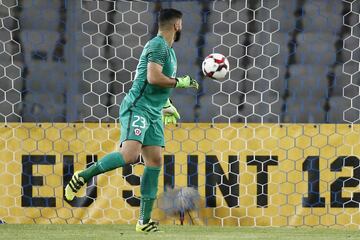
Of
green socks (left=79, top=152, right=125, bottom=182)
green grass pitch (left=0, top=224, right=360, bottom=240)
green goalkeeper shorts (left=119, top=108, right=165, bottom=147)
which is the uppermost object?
green goalkeeper shorts (left=119, top=108, right=165, bottom=147)

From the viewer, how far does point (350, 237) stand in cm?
587

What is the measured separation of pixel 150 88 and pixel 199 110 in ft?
3.44

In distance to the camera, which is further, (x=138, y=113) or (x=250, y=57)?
(x=250, y=57)

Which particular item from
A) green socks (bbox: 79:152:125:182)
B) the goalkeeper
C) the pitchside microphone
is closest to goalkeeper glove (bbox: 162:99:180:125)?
the goalkeeper

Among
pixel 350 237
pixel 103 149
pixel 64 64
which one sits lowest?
pixel 350 237

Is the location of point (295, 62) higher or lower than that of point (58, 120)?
higher

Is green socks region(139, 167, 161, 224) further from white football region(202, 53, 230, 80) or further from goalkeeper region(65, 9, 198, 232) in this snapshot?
white football region(202, 53, 230, 80)

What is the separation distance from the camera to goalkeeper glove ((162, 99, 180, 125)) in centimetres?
605

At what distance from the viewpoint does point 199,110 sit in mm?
6805

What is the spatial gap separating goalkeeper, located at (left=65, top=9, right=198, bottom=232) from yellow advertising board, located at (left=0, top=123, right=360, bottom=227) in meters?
0.81

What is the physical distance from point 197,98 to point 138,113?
1.10m

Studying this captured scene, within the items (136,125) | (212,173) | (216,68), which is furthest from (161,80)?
(212,173)

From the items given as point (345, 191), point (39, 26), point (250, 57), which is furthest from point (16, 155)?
point (345, 191)

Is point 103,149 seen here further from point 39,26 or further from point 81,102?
point 39,26
